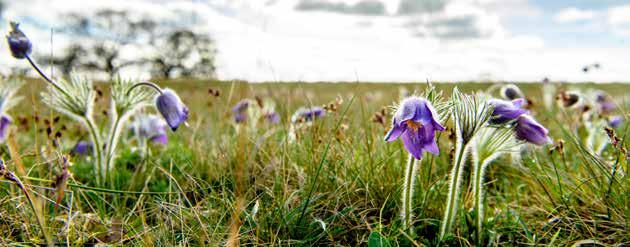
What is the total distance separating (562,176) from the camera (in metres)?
2.67

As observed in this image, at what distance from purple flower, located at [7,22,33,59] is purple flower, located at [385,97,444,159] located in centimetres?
169

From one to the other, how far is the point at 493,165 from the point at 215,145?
6.12 ft

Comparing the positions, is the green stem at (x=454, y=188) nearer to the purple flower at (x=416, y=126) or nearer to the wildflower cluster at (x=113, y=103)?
the purple flower at (x=416, y=126)

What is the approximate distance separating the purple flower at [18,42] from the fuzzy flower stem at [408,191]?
1.76m

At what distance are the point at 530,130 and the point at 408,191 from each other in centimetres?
54

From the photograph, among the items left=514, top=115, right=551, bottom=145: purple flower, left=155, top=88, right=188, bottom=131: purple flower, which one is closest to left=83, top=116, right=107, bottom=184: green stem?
left=155, top=88, right=188, bottom=131: purple flower

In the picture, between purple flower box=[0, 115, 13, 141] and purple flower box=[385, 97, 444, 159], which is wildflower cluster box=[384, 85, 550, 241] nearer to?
purple flower box=[385, 97, 444, 159]

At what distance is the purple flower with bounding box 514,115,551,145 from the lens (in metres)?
2.03

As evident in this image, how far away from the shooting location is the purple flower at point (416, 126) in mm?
1726

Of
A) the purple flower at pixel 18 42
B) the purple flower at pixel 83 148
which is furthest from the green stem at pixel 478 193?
the purple flower at pixel 83 148

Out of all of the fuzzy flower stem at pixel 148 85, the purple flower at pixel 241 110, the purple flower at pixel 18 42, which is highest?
the purple flower at pixel 18 42

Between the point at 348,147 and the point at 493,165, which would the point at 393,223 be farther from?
the point at 493,165

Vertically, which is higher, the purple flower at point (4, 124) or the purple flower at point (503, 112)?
the purple flower at point (503, 112)

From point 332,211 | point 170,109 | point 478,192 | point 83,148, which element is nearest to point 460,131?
point 478,192
